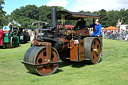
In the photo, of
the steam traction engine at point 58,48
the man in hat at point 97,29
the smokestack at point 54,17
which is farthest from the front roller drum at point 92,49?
the smokestack at point 54,17

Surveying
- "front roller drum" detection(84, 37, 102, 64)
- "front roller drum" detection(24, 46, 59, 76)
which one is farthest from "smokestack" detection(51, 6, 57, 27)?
"front roller drum" detection(84, 37, 102, 64)

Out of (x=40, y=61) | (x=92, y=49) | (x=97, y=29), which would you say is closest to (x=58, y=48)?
(x=40, y=61)

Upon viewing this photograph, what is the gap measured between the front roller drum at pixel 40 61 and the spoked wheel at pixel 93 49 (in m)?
1.71

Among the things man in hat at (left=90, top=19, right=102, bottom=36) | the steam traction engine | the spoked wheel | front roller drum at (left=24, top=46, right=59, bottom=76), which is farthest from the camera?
man in hat at (left=90, top=19, right=102, bottom=36)

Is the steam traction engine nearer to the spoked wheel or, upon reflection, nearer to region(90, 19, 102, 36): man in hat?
the spoked wheel

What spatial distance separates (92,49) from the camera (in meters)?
7.46

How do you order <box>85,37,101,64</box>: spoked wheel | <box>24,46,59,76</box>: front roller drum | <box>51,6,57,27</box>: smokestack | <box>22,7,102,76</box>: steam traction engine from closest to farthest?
<box>24,46,59,76</box>: front roller drum, <box>22,7,102,76</box>: steam traction engine, <box>51,6,57,27</box>: smokestack, <box>85,37,101,64</box>: spoked wheel

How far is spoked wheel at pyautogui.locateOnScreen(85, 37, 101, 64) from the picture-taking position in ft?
23.3

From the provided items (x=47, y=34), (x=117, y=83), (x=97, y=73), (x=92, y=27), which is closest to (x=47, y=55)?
(x=47, y=34)

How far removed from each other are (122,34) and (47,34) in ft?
54.0

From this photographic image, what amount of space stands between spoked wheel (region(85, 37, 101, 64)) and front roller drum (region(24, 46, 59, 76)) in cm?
171

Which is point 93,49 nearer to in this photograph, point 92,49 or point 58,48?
point 92,49

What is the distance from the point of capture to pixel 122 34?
68.9 ft

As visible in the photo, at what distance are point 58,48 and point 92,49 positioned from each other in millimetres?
1685
